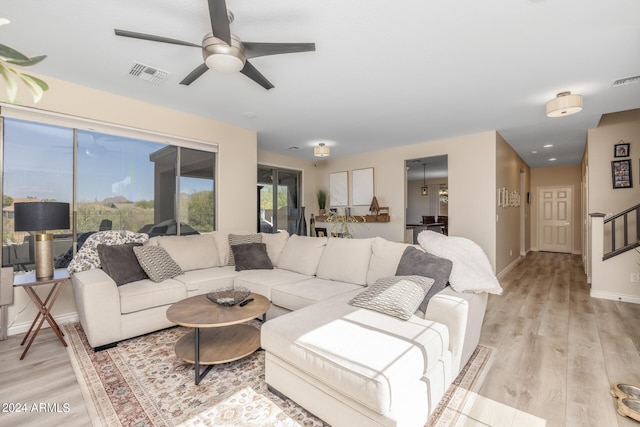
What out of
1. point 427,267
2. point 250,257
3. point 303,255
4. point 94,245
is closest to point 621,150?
point 427,267

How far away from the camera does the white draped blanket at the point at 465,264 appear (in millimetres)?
2352

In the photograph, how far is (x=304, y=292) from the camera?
9.06 ft

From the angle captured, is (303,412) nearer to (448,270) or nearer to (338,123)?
(448,270)

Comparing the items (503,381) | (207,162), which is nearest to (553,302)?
(503,381)

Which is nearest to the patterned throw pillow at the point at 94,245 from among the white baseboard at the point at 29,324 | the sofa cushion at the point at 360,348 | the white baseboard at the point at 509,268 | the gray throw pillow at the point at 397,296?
the white baseboard at the point at 29,324

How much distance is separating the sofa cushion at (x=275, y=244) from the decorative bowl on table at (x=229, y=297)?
140 cm

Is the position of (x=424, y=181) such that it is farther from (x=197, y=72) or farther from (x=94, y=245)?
(x=94, y=245)

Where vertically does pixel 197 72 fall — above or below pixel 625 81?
below

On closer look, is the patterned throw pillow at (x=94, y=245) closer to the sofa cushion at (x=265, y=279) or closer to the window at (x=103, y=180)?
the window at (x=103, y=180)

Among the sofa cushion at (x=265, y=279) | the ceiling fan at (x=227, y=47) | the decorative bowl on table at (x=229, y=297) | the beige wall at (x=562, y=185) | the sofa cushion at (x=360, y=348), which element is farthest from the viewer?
the beige wall at (x=562, y=185)

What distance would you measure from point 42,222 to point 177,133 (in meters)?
2.02

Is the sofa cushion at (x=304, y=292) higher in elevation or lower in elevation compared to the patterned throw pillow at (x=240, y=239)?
lower

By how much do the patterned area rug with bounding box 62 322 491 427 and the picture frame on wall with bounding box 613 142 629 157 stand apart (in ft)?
13.3

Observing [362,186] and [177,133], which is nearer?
[177,133]
